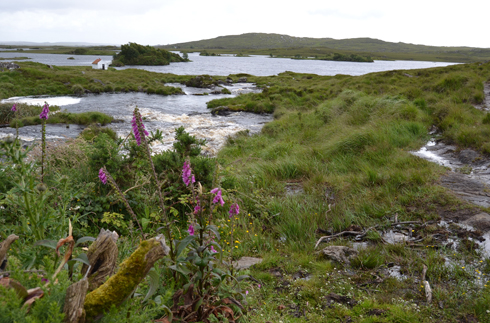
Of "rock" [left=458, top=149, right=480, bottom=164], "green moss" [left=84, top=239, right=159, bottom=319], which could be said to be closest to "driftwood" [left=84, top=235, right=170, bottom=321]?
"green moss" [left=84, top=239, right=159, bottom=319]

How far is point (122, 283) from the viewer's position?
4.54 ft

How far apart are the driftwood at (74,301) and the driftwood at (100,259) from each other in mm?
343

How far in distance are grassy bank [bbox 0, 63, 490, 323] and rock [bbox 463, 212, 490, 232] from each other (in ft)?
0.73

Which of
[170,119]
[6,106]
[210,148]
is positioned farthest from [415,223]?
[6,106]

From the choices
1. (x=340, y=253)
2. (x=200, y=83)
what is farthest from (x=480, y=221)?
(x=200, y=83)

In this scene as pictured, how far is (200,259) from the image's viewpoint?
79.9 inches

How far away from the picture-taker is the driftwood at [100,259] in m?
1.56

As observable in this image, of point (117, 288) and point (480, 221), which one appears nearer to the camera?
point (117, 288)

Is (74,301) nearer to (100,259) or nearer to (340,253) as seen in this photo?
(100,259)

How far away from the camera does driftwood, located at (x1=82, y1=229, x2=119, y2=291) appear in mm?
1559

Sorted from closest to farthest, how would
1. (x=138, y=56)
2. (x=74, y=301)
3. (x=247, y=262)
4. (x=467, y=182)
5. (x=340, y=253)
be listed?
1. (x=74, y=301)
2. (x=247, y=262)
3. (x=340, y=253)
4. (x=467, y=182)
5. (x=138, y=56)

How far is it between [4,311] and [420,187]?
19.7 feet

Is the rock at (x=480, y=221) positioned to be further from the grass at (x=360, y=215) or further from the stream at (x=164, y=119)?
the stream at (x=164, y=119)

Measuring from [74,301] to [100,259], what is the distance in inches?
16.6
